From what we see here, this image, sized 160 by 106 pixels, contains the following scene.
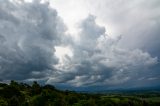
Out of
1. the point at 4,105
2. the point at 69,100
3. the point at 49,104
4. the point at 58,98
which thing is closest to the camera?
the point at 4,105

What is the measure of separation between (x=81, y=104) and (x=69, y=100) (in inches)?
894

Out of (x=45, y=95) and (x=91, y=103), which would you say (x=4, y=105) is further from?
(x=91, y=103)

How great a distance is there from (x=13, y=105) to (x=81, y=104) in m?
41.4

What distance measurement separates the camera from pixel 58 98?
595 feet

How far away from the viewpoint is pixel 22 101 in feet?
611

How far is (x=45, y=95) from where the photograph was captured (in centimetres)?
18400

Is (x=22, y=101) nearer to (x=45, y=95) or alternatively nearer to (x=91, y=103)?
(x=45, y=95)

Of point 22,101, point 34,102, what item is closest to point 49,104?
point 34,102

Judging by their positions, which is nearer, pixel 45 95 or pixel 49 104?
pixel 49 104

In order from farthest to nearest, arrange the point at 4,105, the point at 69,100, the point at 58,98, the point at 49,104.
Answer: the point at 69,100, the point at 58,98, the point at 49,104, the point at 4,105

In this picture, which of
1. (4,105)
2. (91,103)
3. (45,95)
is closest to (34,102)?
(45,95)

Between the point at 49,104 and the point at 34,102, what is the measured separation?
11.2m

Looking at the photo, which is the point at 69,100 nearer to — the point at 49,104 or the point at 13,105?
the point at 49,104

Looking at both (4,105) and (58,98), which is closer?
(4,105)
